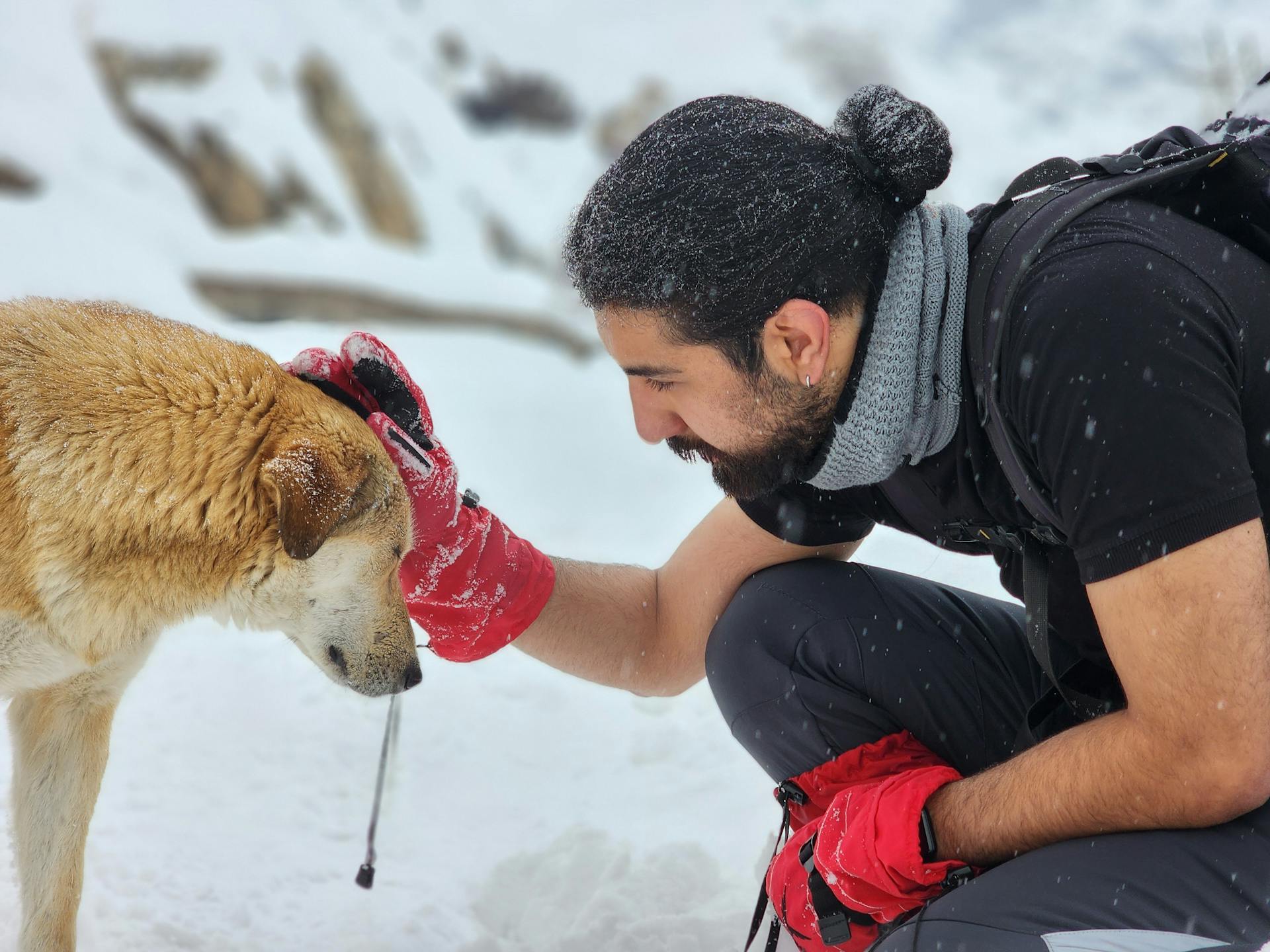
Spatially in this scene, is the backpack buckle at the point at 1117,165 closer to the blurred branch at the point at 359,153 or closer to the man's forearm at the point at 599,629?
the man's forearm at the point at 599,629

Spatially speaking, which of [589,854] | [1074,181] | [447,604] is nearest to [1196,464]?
[1074,181]

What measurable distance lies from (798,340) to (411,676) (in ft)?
4.10

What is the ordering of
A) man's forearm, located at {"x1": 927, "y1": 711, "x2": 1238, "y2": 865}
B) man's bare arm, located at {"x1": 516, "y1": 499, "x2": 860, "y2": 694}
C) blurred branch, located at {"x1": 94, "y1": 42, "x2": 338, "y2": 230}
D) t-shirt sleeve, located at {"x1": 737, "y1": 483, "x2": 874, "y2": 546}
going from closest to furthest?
man's forearm, located at {"x1": 927, "y1": 711, "x2": 1238, "y2": 865} < t-shirt sleeve, located at {"x1": 737, "y1": 483, "x2": 874, "y2": 546} < man's bare arm, located at {"x1": 516, "y1": 499, "x2": 860, "y2": 694} < blurred branch, located at {"x1": 94, "y1": 42, "x2": 338, "y2": 230}

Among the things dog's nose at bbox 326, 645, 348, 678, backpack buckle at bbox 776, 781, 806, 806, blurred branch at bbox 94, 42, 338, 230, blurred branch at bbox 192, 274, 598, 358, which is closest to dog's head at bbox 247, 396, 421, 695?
dog's nose at bbox 326, 645, 348, 678

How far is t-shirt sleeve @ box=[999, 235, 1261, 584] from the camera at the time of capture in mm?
1385

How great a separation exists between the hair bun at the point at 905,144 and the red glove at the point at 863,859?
3.64ft

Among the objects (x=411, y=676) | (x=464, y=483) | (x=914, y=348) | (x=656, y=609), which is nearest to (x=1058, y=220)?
(x=914, y=348)

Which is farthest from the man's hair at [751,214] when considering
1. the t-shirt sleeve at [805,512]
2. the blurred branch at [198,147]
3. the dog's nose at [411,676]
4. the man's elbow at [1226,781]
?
the blurred branch at [198,147]

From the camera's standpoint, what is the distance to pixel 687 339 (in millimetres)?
1846

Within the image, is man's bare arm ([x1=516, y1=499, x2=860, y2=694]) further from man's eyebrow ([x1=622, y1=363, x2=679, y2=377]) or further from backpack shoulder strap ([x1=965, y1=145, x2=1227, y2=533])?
backpack shoulder strap ([x1=965, y1=145, x2=1227, y2=533])

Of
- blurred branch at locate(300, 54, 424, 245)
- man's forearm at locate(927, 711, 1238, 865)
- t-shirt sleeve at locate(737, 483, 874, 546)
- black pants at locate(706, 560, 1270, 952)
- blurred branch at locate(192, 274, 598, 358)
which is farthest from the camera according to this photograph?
blurred branch at locate(300, 54, 424, 245)

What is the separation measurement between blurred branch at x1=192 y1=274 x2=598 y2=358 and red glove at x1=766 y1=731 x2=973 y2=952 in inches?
345

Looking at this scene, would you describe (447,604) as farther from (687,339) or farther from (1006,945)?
(1006,945)

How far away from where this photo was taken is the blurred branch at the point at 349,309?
9859 millimetres
